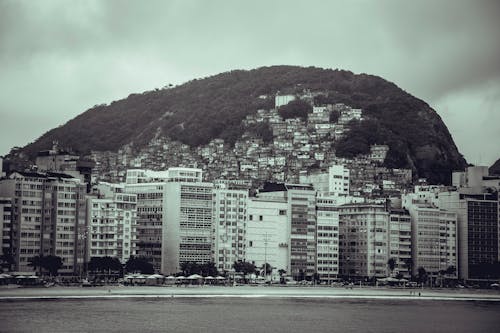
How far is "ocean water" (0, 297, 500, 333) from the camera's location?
133m

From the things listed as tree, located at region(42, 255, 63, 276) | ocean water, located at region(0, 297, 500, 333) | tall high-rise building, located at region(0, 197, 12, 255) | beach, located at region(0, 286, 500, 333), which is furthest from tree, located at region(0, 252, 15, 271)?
ocean water, located at region(0, 297, 500, 333)

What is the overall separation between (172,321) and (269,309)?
2653 centimetres

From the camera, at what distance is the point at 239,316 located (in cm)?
15012

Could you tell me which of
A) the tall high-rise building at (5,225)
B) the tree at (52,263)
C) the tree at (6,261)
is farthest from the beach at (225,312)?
the tall high-rise building at (5,225)

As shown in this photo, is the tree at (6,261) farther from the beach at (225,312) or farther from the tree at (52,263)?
the beach at (225,312)

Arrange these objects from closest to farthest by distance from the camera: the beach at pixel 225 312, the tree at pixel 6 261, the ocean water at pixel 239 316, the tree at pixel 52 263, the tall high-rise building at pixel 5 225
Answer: the ocean water at pixel 239 316 < the beach at pixel 225 312 < the tree at pixel 6 261 < the tree at pixel 52 263 < the tall high-rise building at pixel 5 225

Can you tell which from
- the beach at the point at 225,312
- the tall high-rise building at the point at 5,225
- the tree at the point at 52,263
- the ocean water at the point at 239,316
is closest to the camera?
the ocean water at the point at 239,316

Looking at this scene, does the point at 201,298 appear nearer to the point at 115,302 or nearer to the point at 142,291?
the point at 142,291

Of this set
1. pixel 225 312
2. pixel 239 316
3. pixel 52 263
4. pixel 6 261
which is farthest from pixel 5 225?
pixel 239 316

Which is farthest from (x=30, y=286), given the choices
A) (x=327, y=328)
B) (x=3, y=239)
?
(x=327, y=328)

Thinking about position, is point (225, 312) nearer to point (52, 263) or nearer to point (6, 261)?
point (52, 263)

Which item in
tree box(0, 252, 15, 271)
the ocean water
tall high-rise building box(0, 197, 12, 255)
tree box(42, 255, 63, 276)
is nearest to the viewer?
the ocean water

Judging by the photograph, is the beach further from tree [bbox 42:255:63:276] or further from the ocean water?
tree [bbox 42:255:63:276]

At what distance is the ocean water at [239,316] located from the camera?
5231 inches
